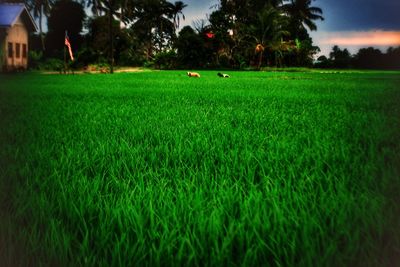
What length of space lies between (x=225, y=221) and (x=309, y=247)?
0.23 metres

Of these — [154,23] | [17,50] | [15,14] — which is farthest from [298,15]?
[17,50]

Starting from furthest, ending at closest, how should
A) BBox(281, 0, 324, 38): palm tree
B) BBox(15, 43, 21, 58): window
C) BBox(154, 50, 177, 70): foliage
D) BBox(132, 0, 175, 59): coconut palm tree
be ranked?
1. BBox(15, 43, 21, 58): window
2. BBox(154, 50, 177, 70): foliage
3. BBox(281, 0, 324, 38): palm tree
4. BBox(132, 0, 175, 59): coconut palm tree

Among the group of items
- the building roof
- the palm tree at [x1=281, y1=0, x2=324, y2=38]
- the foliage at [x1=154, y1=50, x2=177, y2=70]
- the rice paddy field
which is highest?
the building roof

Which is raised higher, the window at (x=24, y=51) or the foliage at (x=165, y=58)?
the window at (x=24, y=51)

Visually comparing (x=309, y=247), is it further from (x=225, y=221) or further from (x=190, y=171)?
(x=190, y=171)

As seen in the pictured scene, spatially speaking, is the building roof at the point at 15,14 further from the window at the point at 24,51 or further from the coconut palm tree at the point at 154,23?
the coconut palm tree at the point at 154,23

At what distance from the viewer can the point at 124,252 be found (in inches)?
32.0

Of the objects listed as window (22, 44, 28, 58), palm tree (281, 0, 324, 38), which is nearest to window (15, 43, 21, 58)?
window (22, 44, 28, 58)

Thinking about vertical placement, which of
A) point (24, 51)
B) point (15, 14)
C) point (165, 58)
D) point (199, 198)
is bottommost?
point (199, 198)

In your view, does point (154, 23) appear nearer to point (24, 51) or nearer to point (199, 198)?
point (199, 198)

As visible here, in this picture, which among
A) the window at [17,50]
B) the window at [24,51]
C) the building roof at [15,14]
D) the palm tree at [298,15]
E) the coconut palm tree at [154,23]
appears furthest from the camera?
the window at [24,51]

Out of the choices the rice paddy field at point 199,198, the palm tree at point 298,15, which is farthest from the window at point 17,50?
the rice paddy field at point 199,198

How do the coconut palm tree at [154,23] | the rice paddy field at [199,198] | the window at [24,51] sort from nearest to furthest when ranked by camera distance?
the rice paddy field at [199,198] < the coconut palm tree at [154,23] < the window at [24,51]

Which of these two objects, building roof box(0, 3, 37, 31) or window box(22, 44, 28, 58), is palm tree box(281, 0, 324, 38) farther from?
window box(22, 44, 28, 58)
